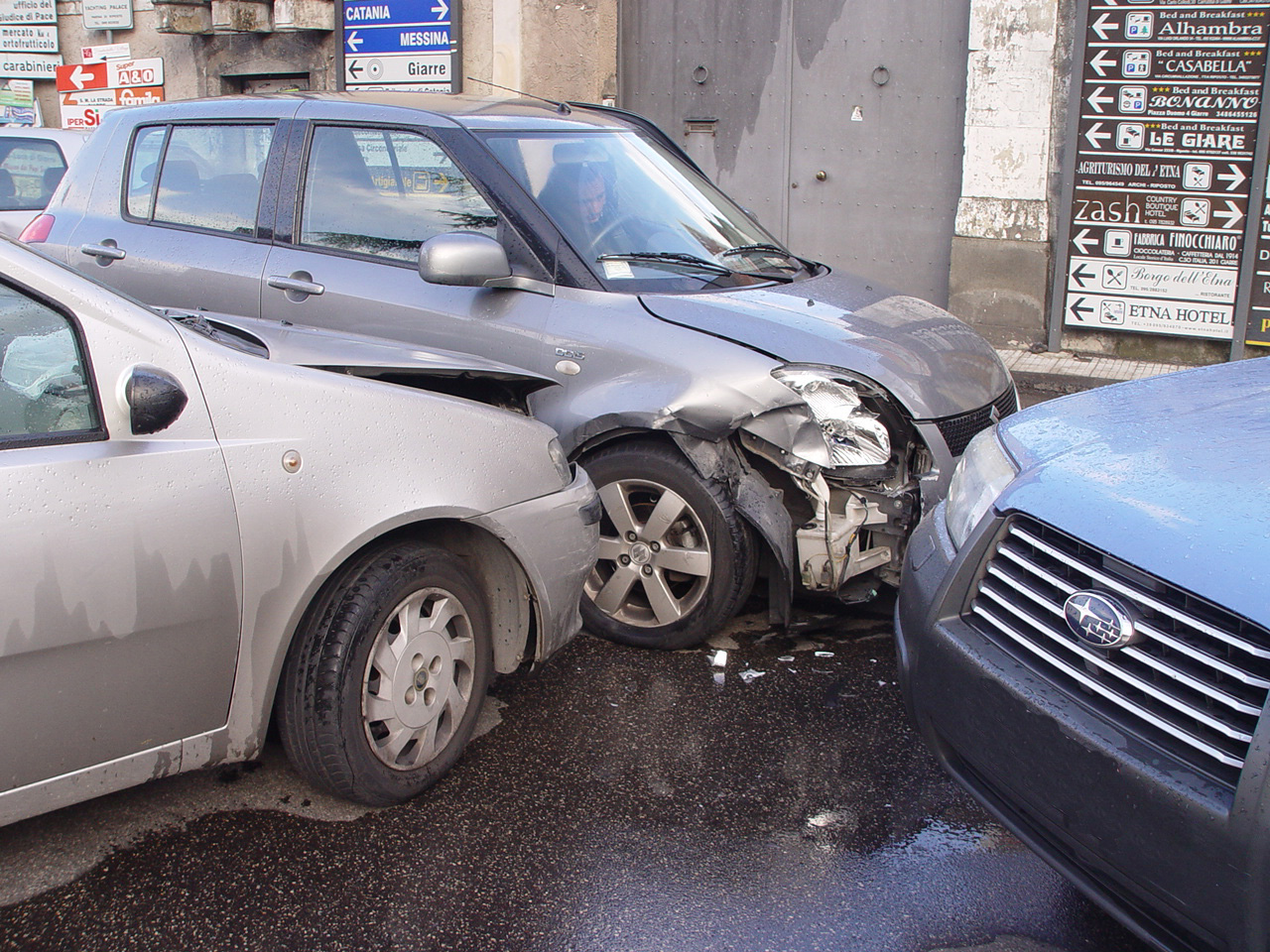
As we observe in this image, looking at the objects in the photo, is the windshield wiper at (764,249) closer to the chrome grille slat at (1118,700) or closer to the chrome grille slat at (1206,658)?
the chrome grille slat at (1118,700)

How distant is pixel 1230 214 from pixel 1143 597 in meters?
7.81

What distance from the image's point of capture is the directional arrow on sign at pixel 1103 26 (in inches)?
351

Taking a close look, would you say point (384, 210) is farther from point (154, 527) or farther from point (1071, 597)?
point (1071, 597)

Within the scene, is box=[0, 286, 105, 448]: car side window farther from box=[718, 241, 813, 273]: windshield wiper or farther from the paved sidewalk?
the paved sidewalk

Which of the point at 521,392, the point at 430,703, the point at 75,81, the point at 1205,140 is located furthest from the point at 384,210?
the point at 75,81

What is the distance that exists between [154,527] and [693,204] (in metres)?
3.00

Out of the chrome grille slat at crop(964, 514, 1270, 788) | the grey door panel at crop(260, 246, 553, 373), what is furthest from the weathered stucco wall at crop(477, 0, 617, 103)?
the chrome grille slat at crop(964, 514, 1270, 788)

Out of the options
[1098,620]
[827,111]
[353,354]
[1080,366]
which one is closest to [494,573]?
[353,354]

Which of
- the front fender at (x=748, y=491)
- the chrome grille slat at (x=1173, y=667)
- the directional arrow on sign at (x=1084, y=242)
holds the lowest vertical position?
the front fender at (x=748, y=491)

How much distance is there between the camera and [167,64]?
1366 centimetres

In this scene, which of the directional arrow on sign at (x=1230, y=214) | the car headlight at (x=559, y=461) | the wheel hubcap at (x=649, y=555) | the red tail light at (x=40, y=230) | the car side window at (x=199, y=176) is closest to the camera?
the car headlight at (x=559, y=461)

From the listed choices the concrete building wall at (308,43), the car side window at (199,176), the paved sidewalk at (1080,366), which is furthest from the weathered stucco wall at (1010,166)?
the car side window at (199,176)

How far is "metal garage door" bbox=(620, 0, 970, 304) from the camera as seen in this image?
32.6ft

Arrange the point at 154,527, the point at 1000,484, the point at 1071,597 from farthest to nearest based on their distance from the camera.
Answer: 1. the point at 1000,484
2. the point at 154,527
3. the point at 1071,597
